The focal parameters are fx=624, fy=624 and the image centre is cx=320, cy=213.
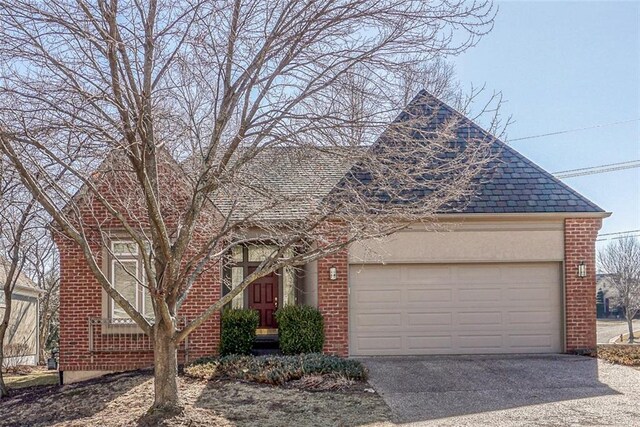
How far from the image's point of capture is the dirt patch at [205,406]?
27.0ft

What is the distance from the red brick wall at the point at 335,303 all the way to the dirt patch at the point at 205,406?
2.49 metres

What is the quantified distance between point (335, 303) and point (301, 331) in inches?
35.5

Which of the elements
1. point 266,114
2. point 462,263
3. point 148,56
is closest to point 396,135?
point 266,114

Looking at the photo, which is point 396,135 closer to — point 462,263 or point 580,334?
point 462,263

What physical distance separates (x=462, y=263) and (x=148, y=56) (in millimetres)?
7820

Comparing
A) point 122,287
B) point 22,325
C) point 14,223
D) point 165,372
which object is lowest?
point 22,325

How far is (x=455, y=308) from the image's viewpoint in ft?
41.7

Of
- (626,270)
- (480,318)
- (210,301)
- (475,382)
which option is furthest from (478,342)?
(626,270)

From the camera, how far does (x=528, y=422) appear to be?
7828mm

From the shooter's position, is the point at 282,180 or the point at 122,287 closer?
the point at 282,180

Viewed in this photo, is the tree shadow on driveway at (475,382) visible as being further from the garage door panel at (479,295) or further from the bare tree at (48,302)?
the bare tree at (48,302)

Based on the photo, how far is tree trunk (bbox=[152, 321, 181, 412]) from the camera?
812 cm

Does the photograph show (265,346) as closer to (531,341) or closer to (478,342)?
(478,342)

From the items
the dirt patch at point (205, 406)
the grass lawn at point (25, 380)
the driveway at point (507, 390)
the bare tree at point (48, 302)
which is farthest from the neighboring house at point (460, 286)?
the bare tree at point (48, 302)
